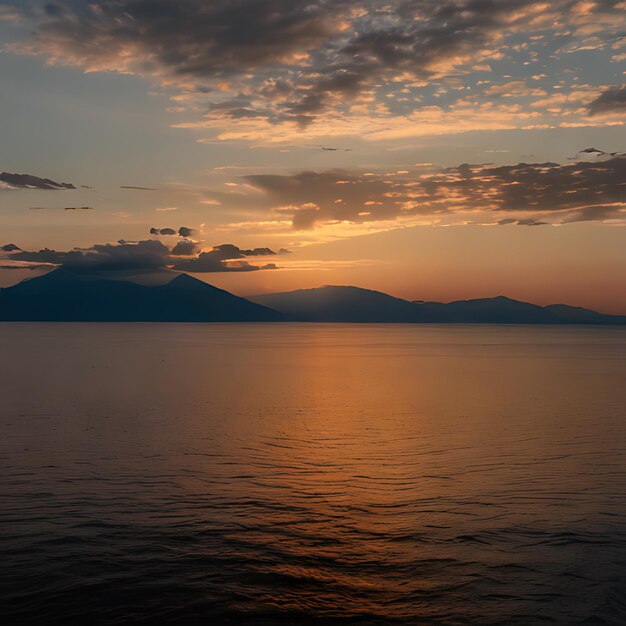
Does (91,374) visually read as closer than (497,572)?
No

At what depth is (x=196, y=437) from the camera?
1451 inches

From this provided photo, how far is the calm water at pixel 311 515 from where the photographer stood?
50.0ft

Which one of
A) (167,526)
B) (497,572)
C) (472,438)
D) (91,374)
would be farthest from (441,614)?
(91,374)

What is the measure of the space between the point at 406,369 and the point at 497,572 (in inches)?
3049

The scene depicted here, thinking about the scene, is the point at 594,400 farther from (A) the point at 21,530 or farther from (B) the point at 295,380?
(A) the point at 21,530

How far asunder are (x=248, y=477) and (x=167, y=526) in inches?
274

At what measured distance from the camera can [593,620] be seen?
1459cm

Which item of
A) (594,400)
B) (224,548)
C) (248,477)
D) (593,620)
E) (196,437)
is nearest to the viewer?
(593,620)

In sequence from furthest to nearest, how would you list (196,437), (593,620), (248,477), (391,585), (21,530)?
(196,437) → (248,477) → (21,530) → (391,585) → (593,620)

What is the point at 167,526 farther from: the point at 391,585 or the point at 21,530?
the point at 391,585

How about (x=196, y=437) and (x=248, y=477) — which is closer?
(x=248, y=477)

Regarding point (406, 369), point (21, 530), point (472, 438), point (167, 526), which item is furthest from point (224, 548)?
point (406, 369)

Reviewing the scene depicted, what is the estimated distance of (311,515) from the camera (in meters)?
21.8

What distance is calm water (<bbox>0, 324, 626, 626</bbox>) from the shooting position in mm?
15227
